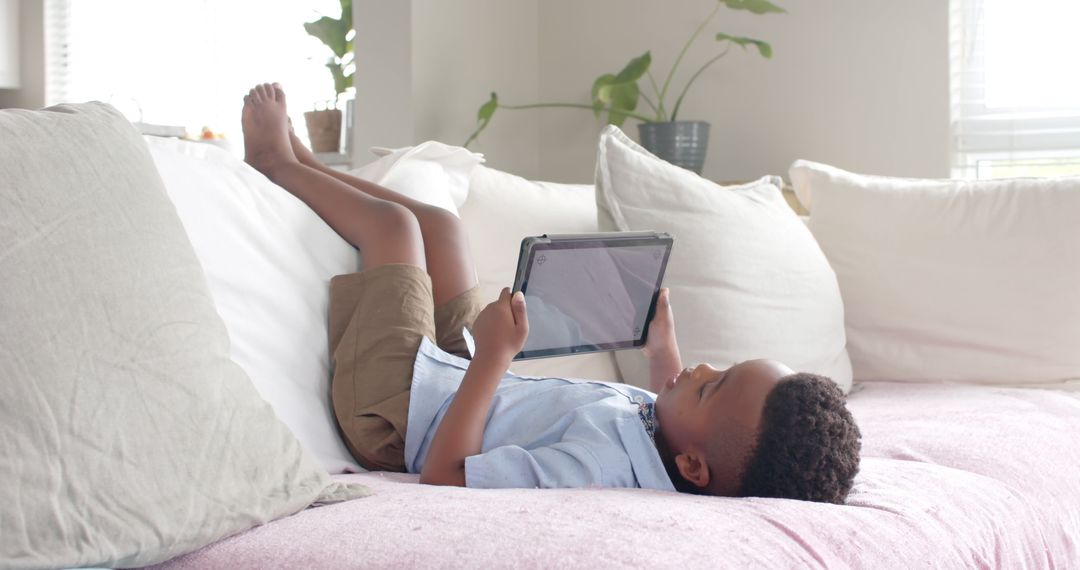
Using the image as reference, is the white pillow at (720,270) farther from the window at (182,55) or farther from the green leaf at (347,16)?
the window at (182,55)

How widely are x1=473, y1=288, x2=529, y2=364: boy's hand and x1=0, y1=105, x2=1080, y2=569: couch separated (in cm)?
18

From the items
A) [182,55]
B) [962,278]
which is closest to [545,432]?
[962,278]

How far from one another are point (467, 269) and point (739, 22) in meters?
1.88

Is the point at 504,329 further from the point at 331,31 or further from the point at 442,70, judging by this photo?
the point at 331,31

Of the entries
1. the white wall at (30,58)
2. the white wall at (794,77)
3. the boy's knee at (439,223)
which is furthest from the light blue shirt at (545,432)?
the white wall at (30,58)

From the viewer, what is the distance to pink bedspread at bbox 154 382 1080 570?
790mm

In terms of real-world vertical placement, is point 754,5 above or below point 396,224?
above

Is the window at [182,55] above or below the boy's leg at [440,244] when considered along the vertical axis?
above

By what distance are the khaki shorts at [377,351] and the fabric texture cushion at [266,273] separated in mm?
22

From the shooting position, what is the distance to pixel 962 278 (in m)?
2.06

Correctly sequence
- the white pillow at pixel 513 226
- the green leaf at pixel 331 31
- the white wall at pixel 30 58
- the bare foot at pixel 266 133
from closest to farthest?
1. the bare foot at pixel 266 133
2. the white pillow at pixel 513 226
3. the green leaf at pixel 331 31
4. the white wall at pixel 30 58

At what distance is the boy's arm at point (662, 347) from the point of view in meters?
1.40

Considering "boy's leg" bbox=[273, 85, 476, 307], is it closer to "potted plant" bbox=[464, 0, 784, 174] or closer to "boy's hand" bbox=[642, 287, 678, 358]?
"boy's hand" bbox=[642, 287, 678, 358]

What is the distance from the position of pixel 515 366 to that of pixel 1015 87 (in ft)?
6.16
